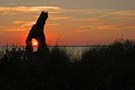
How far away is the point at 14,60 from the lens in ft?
40.9

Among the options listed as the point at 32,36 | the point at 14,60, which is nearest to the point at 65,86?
the point at 14,60

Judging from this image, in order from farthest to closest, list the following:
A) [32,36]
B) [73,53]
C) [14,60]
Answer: [32,36] → [73,53] → [14,60]

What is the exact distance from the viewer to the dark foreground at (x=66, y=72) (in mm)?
10562

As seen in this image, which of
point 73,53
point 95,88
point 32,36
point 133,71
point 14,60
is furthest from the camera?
point 32,36

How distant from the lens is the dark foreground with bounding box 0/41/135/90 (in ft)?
34.7

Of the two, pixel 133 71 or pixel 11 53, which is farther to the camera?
pixel 11 53

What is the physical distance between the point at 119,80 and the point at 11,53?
3.81 m

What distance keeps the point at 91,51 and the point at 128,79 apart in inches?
130

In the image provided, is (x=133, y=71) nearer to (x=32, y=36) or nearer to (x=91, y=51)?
(x=91, y=51)

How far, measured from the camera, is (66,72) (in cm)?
1123

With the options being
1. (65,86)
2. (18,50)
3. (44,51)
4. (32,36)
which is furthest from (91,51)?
(32,36)

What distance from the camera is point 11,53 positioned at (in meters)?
12.9

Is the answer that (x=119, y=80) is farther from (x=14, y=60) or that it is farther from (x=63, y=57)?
(x=14, y=60)

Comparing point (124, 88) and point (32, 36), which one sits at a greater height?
point (32, 36)
